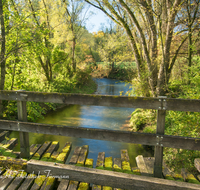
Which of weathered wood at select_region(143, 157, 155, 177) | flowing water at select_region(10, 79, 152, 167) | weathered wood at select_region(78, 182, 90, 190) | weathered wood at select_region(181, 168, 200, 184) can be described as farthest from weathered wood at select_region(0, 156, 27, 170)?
flowing water at select_region(10, 79, 152, 167)

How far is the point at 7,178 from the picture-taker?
9.04ft

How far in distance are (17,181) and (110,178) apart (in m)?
1.50

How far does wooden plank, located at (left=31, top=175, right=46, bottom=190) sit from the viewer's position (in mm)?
2624

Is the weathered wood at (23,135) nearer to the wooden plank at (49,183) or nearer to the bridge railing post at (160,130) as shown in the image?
the wooden plank at (49,183)

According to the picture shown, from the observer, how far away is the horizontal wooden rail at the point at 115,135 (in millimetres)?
2545

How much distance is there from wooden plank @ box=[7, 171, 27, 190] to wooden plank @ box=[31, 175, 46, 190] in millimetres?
234

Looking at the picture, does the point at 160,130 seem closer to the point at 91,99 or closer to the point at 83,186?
the point at 91,99

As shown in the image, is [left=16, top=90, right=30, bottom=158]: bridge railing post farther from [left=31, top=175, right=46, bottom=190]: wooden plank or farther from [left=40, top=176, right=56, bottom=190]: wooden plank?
[left=40, top=176, right=56, bottom=190]: wooden plank

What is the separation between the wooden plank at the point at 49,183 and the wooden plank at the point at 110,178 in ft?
0.30

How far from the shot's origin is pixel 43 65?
14.9 metres

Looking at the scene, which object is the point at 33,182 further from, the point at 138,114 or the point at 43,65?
the point at 43,65

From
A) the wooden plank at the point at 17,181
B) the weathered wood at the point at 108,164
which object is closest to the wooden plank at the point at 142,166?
the weathered wood at the point at 108,164

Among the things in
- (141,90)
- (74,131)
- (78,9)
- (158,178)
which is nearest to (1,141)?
(74,131)

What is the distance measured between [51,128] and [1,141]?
175 cm
